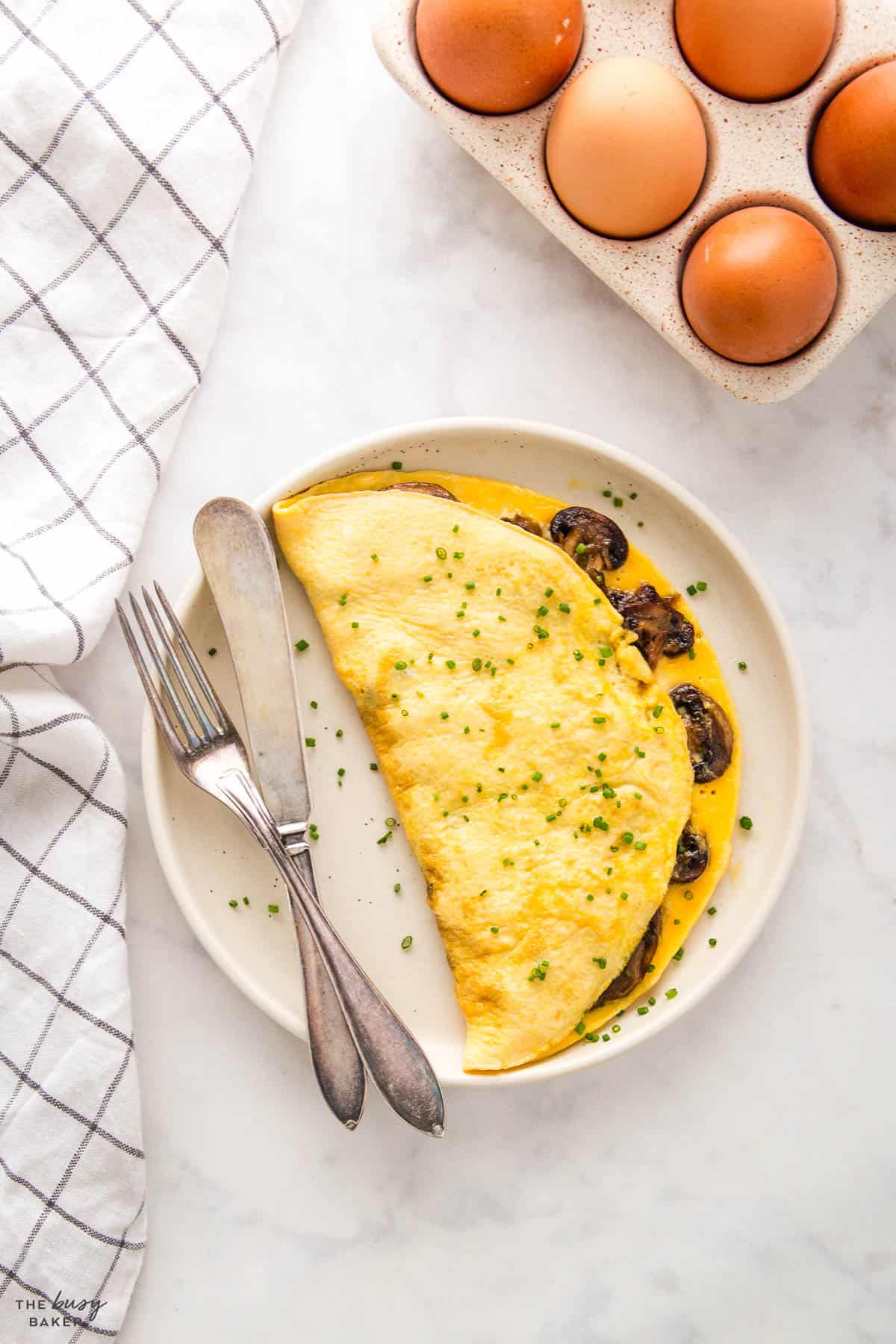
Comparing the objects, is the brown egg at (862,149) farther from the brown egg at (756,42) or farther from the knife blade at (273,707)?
the knife blade at (273,707)

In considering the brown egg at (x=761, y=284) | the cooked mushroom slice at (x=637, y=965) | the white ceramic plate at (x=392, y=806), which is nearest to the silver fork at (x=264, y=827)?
the white ceramic plate at (x=392, y=806)

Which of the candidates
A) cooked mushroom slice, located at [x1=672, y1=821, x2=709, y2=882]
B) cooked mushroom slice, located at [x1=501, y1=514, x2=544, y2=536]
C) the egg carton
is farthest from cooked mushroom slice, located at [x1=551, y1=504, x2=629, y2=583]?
cooked mushroom slice, located at [x1=672, y1=821, x2=709, y2=882]

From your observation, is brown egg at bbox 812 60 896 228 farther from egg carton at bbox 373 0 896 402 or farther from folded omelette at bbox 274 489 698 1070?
folded omelette at bbox 274 489 698 1070

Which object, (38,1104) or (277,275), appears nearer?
(38,1104)

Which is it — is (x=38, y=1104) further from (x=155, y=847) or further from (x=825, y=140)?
(x=825, y=140)

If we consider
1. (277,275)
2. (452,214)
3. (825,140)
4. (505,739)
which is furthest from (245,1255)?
(825,140)

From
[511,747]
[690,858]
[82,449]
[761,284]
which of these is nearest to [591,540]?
[511,747]
